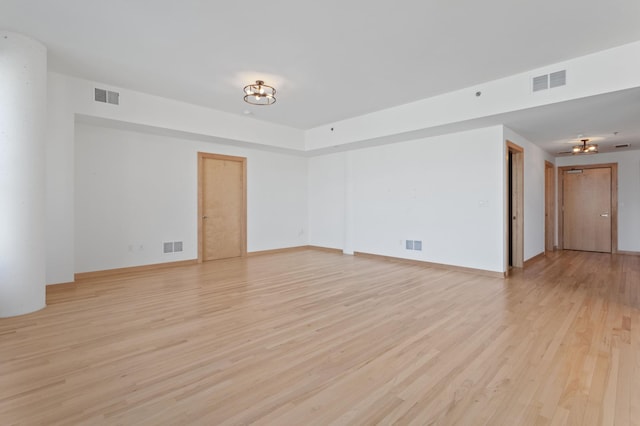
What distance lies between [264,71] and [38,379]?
12.7 ft

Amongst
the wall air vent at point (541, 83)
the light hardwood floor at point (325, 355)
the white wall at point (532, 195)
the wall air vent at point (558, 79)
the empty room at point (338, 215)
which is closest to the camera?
the light hardwood floor at point (325, 355)

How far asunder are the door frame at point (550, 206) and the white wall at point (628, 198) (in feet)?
4.15

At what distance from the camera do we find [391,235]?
6730 mm

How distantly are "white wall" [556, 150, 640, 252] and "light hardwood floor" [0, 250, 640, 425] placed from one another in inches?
180

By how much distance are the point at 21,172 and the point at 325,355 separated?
374 cm

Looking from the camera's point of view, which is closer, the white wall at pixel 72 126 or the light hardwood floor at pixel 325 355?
the light hardwood floor at pixel 325 355

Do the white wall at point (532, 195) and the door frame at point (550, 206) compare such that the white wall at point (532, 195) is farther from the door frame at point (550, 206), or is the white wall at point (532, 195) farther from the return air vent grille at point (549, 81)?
the return air vent grille at point (549, 81)

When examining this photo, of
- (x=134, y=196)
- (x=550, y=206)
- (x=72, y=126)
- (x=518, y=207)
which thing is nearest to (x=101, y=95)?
(x=72, y=126)

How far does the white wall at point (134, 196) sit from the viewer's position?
16.8ft

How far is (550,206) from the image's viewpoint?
838cm

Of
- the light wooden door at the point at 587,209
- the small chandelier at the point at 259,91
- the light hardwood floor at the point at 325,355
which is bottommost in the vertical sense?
the light hardwood floor at the point at 325,355

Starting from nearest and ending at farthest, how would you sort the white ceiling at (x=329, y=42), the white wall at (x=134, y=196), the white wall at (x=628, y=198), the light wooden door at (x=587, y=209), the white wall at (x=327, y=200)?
the white ceiling at (x=329, y=42), the white wall at (x=134, y=196), the white wall at (x=628, y=198), the white wall at (x=327, y=200), the light wooden door at (x=587, y=209)

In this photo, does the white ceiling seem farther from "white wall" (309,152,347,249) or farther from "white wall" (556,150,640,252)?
"white wall" (556,150,640,252)

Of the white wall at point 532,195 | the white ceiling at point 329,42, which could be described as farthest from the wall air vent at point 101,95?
the white wall at point 532,195
